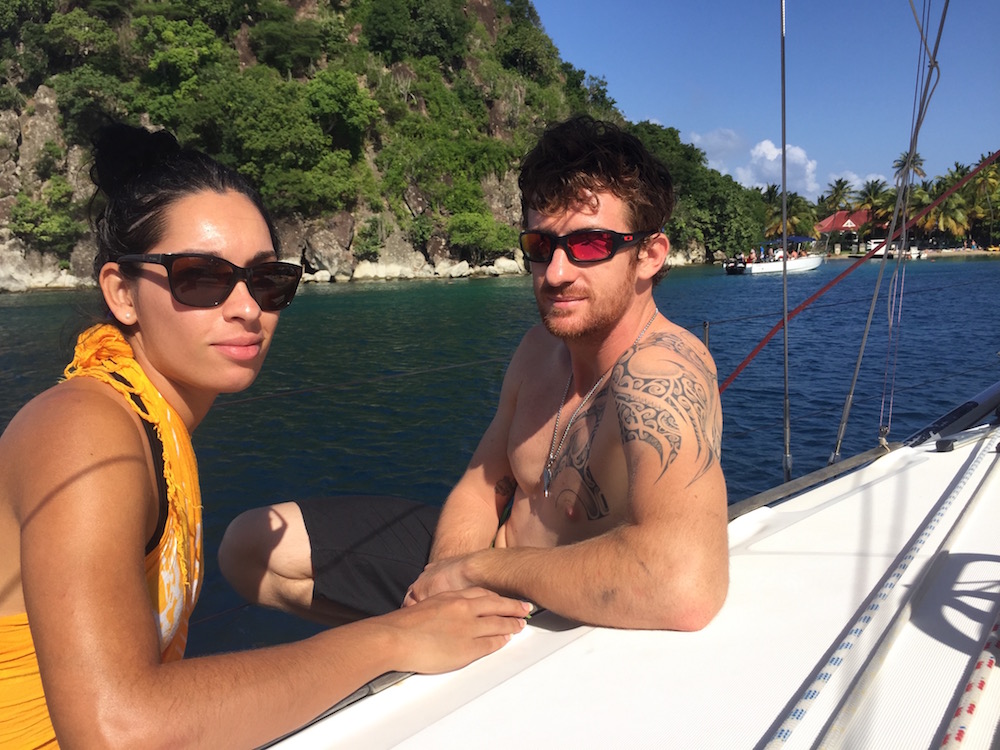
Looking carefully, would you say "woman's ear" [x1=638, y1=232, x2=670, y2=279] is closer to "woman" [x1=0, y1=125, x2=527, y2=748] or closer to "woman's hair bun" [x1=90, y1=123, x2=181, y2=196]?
"woman" [x1=0, y1=125, x2=527, y2=748]

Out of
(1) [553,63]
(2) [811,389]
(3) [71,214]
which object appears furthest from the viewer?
(1) [553,63]

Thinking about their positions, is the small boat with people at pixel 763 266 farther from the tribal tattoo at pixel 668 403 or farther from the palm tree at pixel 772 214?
the tribal tattoo at pixel 668 403

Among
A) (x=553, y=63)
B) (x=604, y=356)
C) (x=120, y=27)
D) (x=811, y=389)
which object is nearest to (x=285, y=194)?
(x=120, y=27)

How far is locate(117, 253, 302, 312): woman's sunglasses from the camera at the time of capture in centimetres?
111

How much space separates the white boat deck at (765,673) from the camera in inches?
34.5

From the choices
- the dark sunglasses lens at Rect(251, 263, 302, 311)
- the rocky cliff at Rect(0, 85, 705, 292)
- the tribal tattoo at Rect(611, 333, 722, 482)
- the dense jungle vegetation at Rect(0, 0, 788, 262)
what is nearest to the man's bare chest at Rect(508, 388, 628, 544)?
the tribal tattoo at Rect(611, 333, 722, 482)

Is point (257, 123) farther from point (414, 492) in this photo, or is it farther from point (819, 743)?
point (819, 743)

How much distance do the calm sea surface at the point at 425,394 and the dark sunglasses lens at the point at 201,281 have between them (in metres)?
0.32

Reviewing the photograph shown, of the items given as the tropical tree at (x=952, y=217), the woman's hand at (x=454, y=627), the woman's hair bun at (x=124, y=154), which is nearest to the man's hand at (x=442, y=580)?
the woman's hand at (x=454, y=627)

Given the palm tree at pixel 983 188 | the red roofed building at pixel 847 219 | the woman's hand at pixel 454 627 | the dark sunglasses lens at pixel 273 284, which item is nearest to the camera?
the woman's hand at pixel 454 627

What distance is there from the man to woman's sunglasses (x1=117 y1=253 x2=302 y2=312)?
0.63 metres

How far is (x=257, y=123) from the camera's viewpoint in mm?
36562

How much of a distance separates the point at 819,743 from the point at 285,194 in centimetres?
4003

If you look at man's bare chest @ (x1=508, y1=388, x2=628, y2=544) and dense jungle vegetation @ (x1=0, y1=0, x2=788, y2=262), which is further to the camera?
dense jungle vegetation @ (x1=0, y1=0, x2=788, y2=262)
